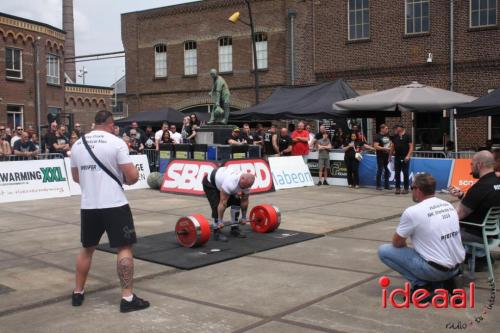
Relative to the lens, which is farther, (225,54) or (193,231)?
(225,54)

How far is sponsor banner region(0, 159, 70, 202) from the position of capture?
14055 mm

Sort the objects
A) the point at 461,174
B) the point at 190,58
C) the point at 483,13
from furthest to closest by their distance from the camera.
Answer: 1. the point at 190,58
2. the point at 483,13
3. the point at 461,174

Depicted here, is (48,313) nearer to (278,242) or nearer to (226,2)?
(278,242)

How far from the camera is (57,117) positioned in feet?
120

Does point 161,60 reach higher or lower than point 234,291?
higher

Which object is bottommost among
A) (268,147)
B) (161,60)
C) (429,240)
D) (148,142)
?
(429,240)

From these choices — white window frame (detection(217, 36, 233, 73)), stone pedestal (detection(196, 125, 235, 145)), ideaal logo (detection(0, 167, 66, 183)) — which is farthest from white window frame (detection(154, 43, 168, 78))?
ideaal logo (detection(0, 167, 66, 183))

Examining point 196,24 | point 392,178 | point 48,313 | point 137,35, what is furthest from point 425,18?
point 48,313

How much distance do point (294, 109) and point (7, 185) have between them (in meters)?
8.92

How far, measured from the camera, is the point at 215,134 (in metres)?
17.4

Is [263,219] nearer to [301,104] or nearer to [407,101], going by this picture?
[407,101]

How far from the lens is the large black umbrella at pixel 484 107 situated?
45.9 feet

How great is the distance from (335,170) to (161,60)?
1829 cm

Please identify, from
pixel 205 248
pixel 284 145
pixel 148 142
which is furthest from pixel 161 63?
pixel 205 248
